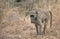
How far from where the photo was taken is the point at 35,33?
5512 mm

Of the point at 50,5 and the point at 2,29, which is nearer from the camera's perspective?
the point at 2,29

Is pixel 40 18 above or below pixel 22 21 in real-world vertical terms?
above

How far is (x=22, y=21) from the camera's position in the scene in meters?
6.56

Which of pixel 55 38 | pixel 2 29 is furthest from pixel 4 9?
pixel 55 38

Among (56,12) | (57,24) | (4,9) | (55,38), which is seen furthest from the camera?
(4,9)

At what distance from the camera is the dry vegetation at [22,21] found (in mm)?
5551

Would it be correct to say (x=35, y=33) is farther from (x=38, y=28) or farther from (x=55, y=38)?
(x=55, y=38)

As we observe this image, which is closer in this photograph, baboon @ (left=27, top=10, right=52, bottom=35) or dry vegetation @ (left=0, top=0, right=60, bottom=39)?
baboon @ (left=27, top=10, right=52, bottom=35)

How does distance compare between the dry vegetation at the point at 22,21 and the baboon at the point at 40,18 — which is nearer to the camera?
the baboon at the point at 40,18

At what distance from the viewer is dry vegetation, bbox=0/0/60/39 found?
5.55 metres

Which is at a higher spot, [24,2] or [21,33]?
[24,2]

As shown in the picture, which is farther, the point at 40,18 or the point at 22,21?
the point at 22,21

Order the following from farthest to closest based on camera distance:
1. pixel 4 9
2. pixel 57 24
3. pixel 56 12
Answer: pixel 4 9 → pixel 56 12 → pixel 57 24

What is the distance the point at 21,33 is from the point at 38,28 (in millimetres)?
545
